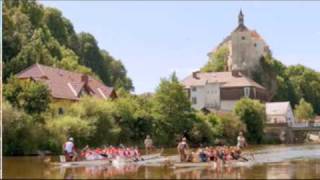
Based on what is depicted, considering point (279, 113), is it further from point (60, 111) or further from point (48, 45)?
point (60, 111)

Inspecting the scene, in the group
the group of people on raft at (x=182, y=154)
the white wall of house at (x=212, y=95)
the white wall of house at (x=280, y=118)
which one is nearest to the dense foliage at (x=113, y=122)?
the group of people on raft at (x=182, y=154)

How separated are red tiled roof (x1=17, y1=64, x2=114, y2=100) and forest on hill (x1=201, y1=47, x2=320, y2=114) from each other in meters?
74.1

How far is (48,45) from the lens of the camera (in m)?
116

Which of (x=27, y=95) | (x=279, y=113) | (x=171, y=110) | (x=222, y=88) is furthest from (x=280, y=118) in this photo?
(x=27, y=95)

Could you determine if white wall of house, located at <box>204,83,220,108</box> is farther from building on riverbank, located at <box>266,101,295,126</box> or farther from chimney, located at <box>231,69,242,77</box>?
building on riverbank, located at <box>266,101,295,126</box>

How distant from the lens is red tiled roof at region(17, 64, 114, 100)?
261 feet

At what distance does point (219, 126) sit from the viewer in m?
99.5

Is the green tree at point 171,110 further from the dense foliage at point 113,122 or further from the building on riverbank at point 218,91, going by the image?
Result: the building on riverbank at point 218,91

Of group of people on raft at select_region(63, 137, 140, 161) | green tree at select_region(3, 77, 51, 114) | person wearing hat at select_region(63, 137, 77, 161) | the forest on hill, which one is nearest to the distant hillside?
green tree at select_region(3, 77, 51, 114)

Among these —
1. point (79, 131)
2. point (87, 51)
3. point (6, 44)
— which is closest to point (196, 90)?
point (87, 51)

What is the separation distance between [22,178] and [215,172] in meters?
11.3

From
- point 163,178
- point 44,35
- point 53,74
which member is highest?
point 44,35

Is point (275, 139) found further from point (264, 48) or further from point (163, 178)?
point (163, 178)

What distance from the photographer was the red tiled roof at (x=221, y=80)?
13988cm
